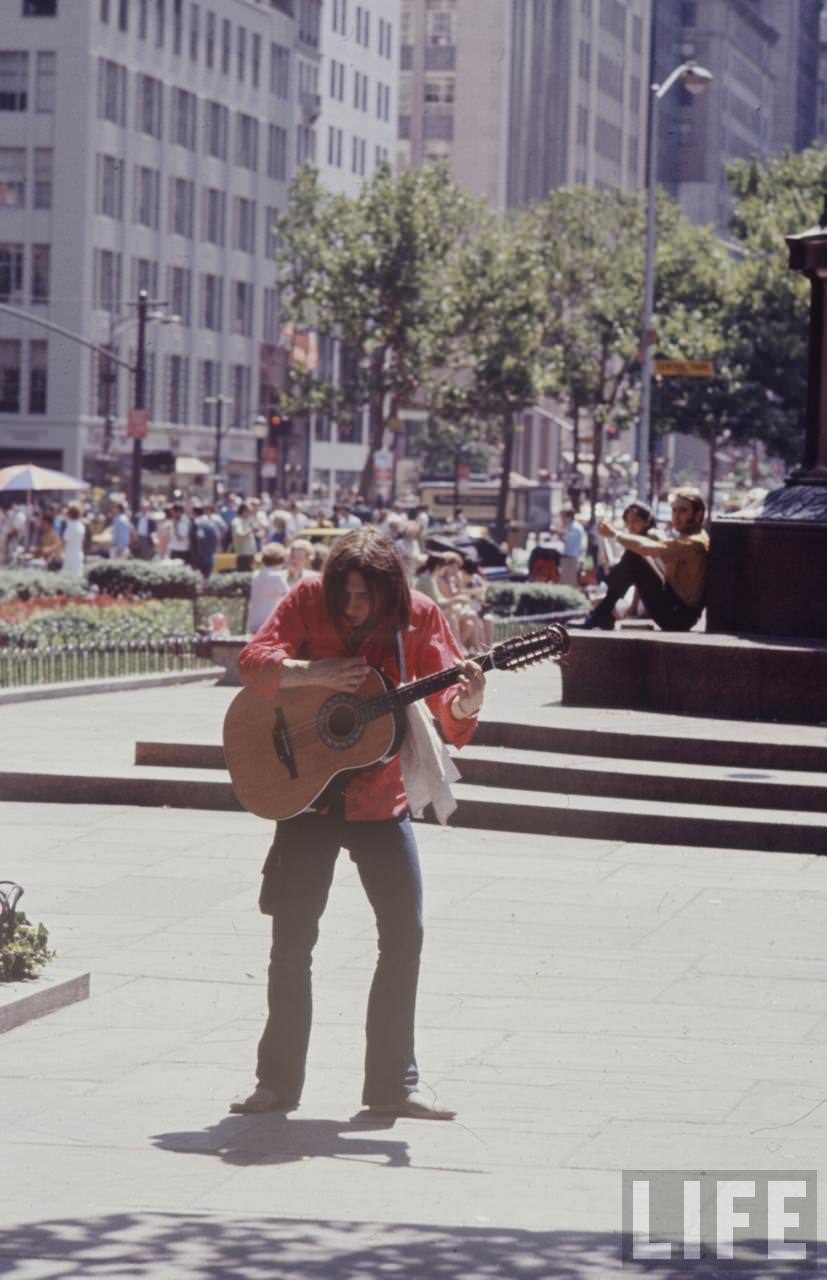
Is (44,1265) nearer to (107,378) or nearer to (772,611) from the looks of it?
(772,611)

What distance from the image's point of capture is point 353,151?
117 m

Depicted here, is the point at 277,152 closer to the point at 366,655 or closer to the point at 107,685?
the point at 107,685

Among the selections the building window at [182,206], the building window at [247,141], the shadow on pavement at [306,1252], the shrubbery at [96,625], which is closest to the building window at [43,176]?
the building window at [182,206]

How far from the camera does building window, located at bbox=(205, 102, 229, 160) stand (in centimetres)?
9162

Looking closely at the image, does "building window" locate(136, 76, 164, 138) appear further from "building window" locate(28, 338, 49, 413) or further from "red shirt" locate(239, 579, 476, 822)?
"red shirt" locate(239, 579, 476, 822)

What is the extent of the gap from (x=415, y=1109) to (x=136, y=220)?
80.1 meters

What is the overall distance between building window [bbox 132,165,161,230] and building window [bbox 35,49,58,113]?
4.33 m

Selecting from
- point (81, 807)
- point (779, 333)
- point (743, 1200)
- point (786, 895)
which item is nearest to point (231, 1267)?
point (743, 1200)

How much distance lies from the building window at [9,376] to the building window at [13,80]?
7.12 metres

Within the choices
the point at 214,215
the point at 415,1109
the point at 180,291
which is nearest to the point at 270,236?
the point at 214,215

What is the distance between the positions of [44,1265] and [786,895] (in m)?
6.47

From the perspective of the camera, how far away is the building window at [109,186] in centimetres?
8275

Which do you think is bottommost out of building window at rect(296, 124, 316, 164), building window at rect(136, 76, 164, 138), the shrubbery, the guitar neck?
the shrubbery

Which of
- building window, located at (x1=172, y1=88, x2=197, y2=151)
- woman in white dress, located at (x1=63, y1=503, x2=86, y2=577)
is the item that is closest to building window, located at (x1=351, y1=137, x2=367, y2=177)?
building window, located at (x1=172, y1=88, x2=197, y2=151)
